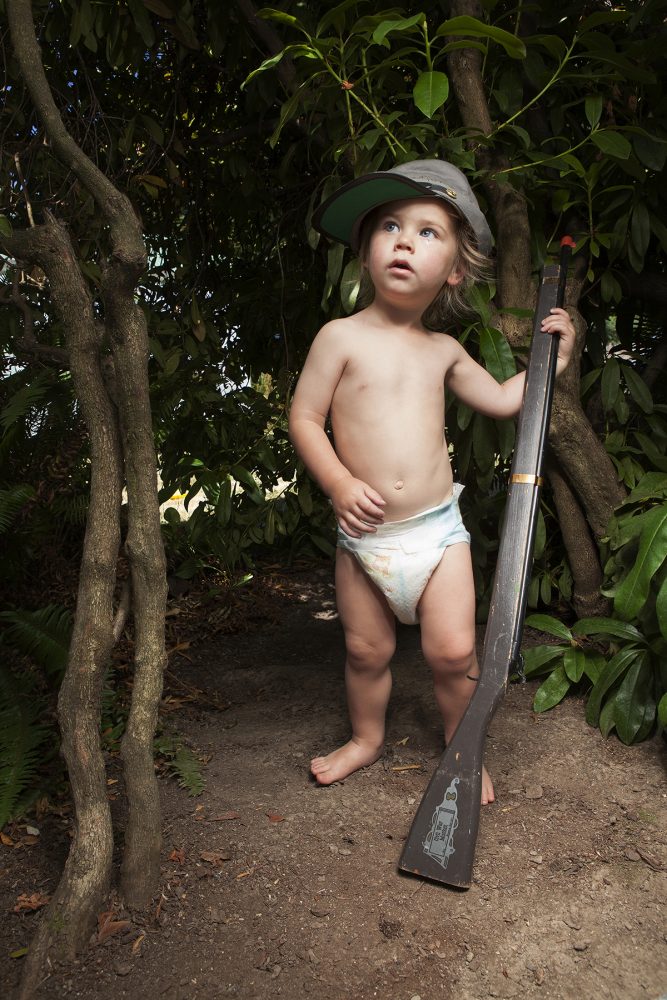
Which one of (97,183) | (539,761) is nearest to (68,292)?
(97,183)

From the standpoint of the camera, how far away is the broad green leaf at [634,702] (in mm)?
2258

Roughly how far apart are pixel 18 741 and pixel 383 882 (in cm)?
95

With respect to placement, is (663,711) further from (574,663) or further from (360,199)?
(360,199)

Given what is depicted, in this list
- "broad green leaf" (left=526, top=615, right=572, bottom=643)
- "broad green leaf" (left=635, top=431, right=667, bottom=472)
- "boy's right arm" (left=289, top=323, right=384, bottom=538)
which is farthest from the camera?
"broad green leaf" (left=635, top=431, right=667, bottom=472)

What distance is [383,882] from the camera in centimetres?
184

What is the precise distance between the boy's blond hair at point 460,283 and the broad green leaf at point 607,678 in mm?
983

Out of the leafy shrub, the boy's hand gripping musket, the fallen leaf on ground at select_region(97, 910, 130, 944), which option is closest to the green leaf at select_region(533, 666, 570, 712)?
the leafy shrub

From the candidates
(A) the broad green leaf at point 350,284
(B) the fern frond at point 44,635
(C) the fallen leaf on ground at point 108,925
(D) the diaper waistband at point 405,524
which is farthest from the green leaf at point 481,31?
(C) the fallen leaf on ground at point 108,925

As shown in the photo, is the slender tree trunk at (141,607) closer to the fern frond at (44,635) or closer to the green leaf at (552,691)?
the fern frond at (44,635)

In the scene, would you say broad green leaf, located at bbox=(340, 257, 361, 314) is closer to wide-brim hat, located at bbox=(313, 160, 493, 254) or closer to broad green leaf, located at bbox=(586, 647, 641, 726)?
wide-brim hat, located at bbox=(313, 160, 493, 254)

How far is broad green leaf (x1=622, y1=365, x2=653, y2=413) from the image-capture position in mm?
2660

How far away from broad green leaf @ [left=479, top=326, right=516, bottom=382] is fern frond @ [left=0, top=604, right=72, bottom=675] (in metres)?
1.30

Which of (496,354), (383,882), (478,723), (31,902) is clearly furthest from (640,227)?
(31,902)

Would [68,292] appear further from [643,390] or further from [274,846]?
[643,390]
